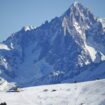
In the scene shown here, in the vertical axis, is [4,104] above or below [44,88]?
below

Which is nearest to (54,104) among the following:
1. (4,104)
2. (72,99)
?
(72,99)

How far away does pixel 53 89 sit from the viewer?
13375 centimetres

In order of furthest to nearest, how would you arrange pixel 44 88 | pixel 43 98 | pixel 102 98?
pixel 44 88 → pixel 43 98 → pixel 102 98

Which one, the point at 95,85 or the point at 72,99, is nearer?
the point at 72,99

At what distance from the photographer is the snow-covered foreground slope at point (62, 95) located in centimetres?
11512

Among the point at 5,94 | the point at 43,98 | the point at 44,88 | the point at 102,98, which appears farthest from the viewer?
the point at 44,88

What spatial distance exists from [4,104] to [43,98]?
13230mm

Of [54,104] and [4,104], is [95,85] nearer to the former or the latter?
[54,104]

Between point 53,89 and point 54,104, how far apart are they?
63.4ft

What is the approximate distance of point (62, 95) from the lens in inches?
4843

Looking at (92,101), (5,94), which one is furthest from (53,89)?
(92,101)

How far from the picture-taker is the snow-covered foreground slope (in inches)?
4532

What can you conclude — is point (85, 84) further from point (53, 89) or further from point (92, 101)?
point (92, 101)

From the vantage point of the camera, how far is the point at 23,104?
11575 cm
